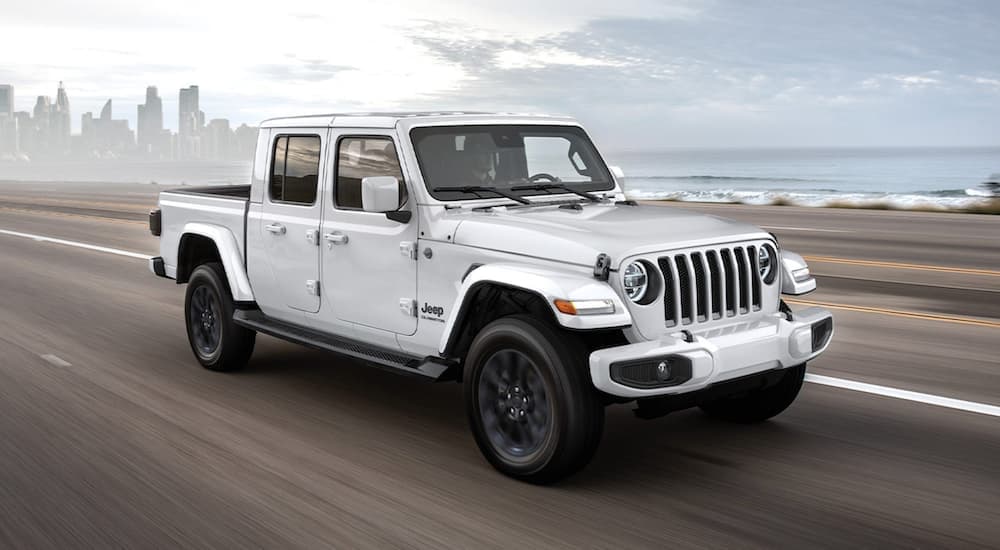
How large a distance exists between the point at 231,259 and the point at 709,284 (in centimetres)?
361

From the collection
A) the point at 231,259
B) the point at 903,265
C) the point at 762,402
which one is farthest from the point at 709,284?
the point at 903,265

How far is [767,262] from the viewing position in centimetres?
552

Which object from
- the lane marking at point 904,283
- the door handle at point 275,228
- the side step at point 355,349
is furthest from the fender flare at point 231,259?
the lane marking at point 904,283

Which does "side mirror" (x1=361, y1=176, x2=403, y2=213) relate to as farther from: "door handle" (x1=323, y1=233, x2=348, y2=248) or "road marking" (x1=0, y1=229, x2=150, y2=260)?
"road marking" (x1=0, y1=229, x2=150, y2=260)

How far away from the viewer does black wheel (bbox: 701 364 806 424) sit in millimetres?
5730

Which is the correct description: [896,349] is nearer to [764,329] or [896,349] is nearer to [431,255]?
[764,329]

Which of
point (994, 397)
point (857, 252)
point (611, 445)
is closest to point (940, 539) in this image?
point (611, 445)

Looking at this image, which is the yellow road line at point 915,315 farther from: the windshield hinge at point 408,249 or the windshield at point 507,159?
the windshield hinge at point 408,249

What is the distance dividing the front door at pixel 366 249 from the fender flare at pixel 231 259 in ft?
3.28

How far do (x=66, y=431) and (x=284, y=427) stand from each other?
1.22m

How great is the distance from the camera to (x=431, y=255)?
552 centimetres

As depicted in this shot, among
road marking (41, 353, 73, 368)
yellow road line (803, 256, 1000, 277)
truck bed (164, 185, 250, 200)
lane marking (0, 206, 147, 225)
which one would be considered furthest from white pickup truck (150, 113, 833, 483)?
lane marking (0, 206, 147, 225)

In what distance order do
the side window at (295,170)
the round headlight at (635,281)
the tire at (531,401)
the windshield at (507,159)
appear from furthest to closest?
the side window at (295,170), the windshield at (507,159), the round headlight at (635,281), the tire at (531,401)

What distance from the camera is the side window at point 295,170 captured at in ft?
21.4
